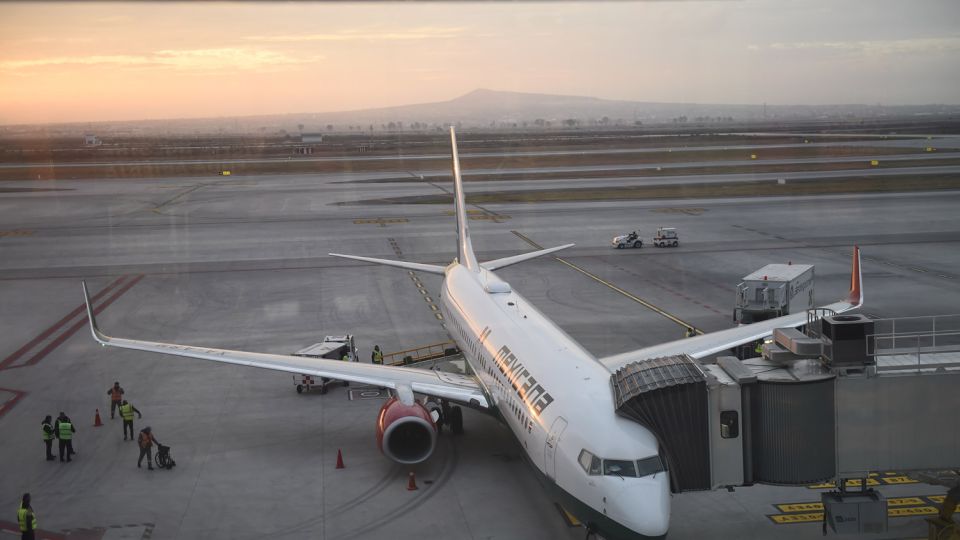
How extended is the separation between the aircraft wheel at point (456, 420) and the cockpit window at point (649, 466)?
10.4 meters

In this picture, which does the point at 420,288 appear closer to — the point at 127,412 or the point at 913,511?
the point at 127,412

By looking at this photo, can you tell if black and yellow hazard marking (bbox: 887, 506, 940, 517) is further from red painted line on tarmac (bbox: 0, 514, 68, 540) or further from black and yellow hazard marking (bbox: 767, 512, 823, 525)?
red painted line on tarmac (bbox: 0, 514, 68, 540)

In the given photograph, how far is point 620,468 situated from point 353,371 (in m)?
11.5

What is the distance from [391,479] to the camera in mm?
23625

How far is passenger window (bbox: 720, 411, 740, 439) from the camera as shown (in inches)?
682

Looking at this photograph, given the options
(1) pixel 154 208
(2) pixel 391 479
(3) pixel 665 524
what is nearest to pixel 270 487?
(2) pixel 391 479

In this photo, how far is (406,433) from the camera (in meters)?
23.8

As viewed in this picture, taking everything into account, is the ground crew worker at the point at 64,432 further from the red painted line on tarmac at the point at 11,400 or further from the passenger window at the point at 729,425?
the passenger window at the point at 729,425

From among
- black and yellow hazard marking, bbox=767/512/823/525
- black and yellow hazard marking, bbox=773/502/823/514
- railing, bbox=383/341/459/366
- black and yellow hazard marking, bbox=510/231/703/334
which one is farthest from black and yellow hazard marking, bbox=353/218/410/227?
black and yellow hazard marking, bbox=767/512/823/525

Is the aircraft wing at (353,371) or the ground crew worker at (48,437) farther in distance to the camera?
the ground crew worker at (48,437)

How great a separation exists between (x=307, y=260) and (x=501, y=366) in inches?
1526

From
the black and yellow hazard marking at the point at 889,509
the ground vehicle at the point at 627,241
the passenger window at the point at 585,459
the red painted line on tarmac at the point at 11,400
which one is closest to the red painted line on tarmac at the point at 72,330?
the red painted line on tarmac at the point at 11,400

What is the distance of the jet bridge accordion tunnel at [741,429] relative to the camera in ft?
56.1

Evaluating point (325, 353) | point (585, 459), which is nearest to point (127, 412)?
point (325, 353)
